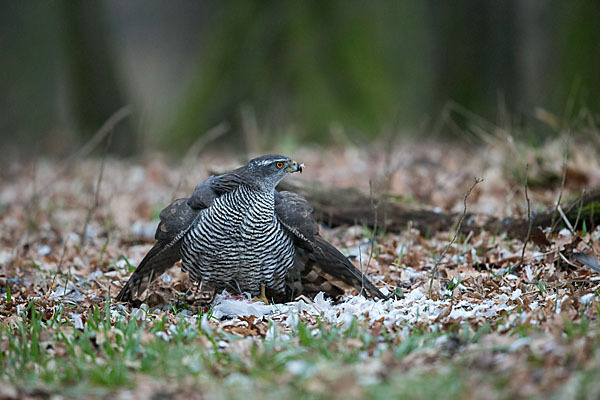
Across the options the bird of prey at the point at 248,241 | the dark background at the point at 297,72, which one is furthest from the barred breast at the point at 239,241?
the dark background at the point at 297,72

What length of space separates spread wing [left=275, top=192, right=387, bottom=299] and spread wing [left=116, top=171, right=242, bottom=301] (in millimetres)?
459

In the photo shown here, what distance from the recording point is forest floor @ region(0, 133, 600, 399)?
288 centimetres

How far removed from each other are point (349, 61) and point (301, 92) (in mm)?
1386

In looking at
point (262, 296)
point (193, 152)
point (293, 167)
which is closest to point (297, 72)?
point (193, 152)

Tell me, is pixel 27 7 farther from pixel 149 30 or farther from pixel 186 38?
pixel 149 30

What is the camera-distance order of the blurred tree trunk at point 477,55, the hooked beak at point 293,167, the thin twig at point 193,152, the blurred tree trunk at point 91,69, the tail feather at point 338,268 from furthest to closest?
the blurred tree trunk at point 91,69 < the blurred tree trunk at point 477,55 < the thin twig at point 193,152 < the hooked beak at point 293,167 < the tail feather at point 338,268

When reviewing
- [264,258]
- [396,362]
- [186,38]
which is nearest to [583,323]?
[396,362]

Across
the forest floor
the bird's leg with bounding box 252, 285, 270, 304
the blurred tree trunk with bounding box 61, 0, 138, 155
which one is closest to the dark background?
the blurred tree trunk with bounding box 61, 0, 138, 155

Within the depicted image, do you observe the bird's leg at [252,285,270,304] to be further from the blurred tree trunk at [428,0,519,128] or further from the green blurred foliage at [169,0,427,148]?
the blurred tree trunk at [428,0,519,128]

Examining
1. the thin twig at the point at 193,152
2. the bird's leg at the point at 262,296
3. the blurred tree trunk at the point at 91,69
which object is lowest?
the bird's leg at the point at 262,296

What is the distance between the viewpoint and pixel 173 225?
183 inches

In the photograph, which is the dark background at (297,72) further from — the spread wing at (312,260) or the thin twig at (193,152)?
the spread wing at (312,260)

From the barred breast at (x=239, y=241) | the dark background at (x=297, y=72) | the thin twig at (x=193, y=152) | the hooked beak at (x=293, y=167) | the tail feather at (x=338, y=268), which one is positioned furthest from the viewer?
the dark background at (x=297, y=72)

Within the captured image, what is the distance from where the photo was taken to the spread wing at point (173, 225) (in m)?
4.64
